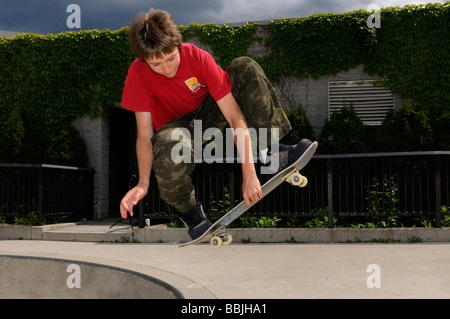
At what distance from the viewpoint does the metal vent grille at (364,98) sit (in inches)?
398

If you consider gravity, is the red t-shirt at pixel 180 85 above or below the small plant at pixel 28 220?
above

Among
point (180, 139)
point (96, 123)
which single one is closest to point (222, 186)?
point (96, 123)

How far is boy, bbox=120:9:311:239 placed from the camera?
200 centimetres

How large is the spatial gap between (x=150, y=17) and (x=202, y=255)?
467 centimetres

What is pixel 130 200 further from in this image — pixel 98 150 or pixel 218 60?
pixel 98 150

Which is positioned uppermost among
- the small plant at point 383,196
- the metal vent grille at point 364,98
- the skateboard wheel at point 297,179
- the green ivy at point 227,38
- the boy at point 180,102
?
the green ivy at point 227,38

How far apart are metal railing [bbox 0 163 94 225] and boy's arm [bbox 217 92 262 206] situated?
7.58 metres

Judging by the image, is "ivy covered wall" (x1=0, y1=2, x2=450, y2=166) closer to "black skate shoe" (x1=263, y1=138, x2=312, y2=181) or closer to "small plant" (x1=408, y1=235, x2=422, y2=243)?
"small plant" (x1=408, y1=235, x2=422, y2=243)

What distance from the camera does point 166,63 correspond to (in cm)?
196

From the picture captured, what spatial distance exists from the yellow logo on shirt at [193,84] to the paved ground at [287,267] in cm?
216

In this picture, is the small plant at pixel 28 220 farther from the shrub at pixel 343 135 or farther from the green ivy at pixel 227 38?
the shrub at pixel 343 135

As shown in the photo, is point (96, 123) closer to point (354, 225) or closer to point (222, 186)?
point (222, 186)

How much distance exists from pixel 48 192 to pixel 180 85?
793 centimetres

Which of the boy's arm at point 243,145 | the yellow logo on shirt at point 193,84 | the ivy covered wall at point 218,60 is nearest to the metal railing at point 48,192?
the ivy covered wall at point 218,60
